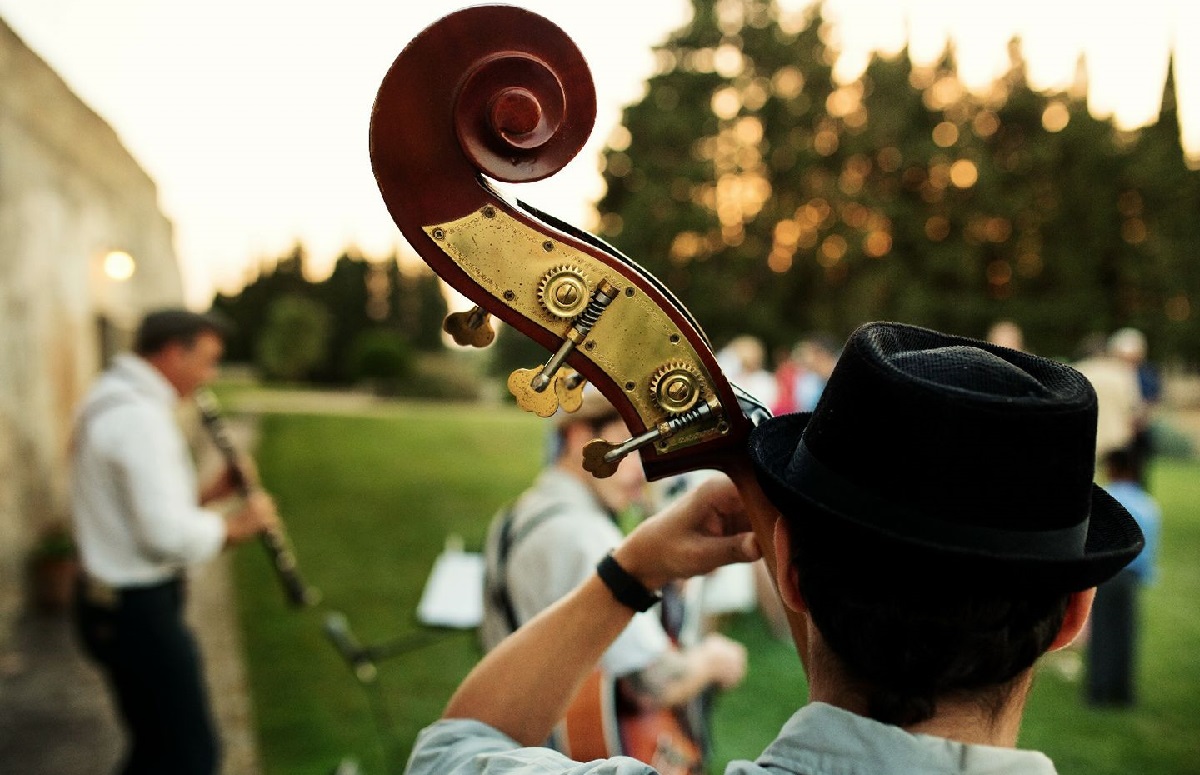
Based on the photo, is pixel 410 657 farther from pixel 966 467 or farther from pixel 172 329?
pixel 966 467

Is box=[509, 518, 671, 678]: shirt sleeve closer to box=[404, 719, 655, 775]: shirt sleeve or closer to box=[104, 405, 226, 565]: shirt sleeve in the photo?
box=[404, 719, 655, 775]: shirt sleeve

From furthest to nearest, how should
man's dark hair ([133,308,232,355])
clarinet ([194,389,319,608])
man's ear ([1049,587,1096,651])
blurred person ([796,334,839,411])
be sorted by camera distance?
blurred person ([796,334,839,411]) < clarinet ([194,389,319,608]) < man's dark hair ([133,308,232,355]) < man's ear ([1049,587,1096,651])

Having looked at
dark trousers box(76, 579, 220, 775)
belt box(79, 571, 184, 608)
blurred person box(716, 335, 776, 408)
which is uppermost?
belt box(79, 571, 184, 608)

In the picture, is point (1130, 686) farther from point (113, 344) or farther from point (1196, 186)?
point (1196, 186)

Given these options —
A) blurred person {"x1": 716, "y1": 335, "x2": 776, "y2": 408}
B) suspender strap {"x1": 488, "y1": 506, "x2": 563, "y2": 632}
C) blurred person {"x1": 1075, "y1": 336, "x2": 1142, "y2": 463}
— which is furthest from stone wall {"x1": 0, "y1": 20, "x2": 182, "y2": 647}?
blurred person {"x1": 1075, "y1": 336, "x2": 1142, "y2": 463}

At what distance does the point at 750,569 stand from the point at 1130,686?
2.33 m

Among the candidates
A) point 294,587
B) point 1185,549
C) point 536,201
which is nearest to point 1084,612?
point 536,201

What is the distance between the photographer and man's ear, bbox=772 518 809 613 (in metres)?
1.07

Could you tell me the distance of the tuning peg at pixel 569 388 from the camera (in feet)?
3.81

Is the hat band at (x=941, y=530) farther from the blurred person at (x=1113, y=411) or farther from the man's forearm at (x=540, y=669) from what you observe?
the blurred person at (x=1113, y=411)

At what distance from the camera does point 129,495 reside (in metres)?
3.15

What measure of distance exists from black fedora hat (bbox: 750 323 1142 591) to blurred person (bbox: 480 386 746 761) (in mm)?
1308

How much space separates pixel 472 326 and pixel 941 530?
62 centimetres

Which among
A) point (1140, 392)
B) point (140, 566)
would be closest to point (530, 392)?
point (140, 566)
